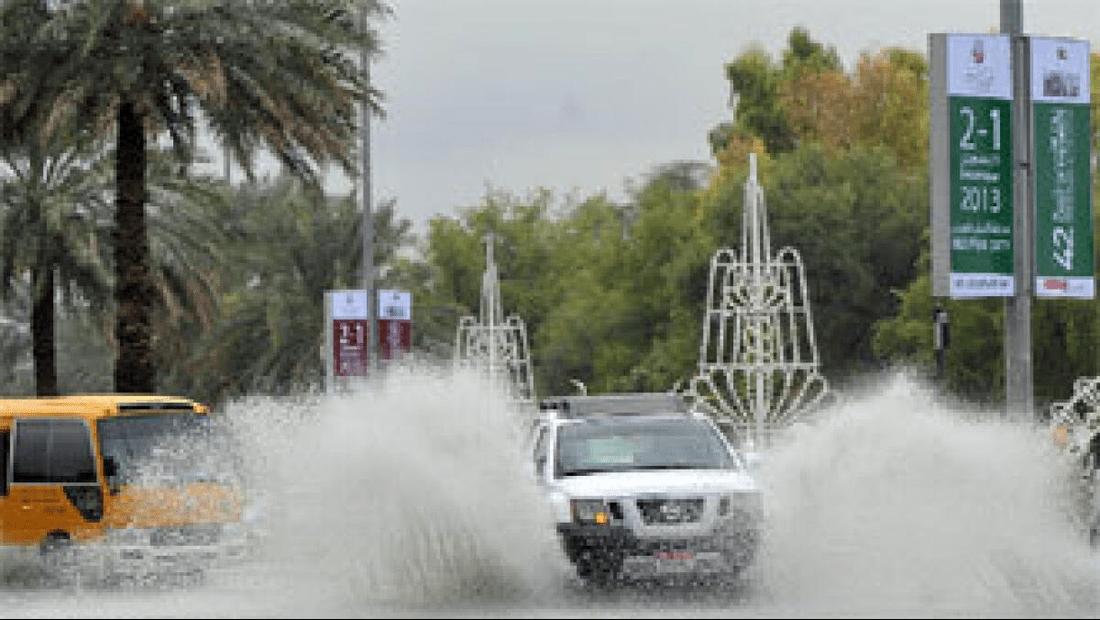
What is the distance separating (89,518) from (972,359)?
50207 mm

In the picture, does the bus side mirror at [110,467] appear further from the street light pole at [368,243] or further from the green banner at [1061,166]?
the street light pole at [368,243]

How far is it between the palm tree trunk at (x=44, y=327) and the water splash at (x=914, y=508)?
22.8m

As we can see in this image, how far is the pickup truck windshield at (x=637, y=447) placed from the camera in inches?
788

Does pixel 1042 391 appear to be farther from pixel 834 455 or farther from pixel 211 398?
pixel 834 455

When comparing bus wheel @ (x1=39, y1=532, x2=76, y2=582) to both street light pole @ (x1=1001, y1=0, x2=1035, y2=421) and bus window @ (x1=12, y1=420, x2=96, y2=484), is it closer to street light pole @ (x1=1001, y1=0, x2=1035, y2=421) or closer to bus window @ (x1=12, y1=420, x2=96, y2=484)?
bus window @ (x1=12, y1=420, x2=96, y2=484)

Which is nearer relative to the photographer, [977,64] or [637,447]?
[637,447]

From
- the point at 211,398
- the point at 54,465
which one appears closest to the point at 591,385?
the point at 211,398

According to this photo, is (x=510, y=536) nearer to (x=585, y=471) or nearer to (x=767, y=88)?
(x=585, y=471)

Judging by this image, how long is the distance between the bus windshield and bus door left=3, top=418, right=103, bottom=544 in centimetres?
25

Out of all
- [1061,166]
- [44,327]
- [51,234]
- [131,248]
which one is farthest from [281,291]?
[1061,166]

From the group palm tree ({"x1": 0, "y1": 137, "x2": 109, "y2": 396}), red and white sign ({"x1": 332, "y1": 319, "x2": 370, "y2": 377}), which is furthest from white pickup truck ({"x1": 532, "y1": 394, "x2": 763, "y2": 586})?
red and white sign ({"x1": 332, "y1": 319, "x2": 370, "y2": 377})

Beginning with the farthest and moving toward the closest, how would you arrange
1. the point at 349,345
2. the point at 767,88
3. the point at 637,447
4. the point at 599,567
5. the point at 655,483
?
the point at 767,88, the point at 349,345, the point at 637,447, the point at 655,483, the point at 599,567

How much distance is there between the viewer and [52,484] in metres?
23.1

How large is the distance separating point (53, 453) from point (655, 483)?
7092mm
